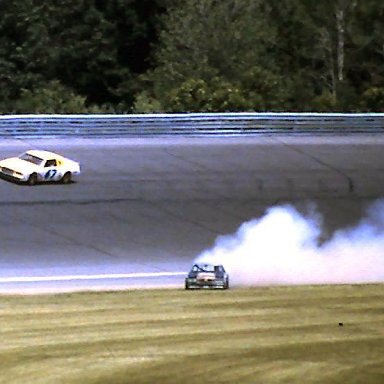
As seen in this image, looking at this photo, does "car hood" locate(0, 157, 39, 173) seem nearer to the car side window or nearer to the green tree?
the car side window

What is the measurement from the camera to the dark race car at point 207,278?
4.47 metres

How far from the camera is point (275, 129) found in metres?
6.57

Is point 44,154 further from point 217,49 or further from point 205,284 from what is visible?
point 217,49

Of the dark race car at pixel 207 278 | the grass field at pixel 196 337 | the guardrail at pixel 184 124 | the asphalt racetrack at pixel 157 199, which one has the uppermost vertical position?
the guardrail at pixel 184 124

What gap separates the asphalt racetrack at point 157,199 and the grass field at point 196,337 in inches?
27.3

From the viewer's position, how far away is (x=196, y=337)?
10.5 ft

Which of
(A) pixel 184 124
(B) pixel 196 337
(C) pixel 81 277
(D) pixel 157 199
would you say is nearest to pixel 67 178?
(D) pixel 157 199

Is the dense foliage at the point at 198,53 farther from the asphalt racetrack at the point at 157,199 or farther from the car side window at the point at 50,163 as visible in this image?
the car side window at the point at 50,163

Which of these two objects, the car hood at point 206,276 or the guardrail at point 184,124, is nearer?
the car hood at point 206,276

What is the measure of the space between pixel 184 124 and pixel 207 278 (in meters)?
2.19

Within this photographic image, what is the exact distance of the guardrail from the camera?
6254mm

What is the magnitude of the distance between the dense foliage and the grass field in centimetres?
377

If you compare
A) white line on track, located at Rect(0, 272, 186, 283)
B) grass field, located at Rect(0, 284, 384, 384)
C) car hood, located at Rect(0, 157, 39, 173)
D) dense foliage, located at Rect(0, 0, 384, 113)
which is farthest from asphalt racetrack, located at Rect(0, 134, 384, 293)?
dense foliage, located at Rect(0, 0, 384, 113)

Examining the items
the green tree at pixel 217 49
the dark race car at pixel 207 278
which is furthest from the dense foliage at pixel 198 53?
the dark race car at pixel 207 278
